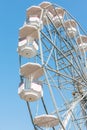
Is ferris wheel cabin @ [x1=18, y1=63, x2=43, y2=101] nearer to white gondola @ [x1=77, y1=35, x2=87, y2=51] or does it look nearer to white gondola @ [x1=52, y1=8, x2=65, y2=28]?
white gondola @ [x1=52, y1=8, x2=65, y2=28]

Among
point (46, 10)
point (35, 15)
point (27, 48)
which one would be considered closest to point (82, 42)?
point (46, 10)

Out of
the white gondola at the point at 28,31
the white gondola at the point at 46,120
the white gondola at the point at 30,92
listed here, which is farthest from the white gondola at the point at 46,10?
the white gondola at the point at 46,120

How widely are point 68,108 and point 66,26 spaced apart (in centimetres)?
508

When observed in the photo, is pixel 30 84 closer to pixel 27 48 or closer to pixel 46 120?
pixel 46 120

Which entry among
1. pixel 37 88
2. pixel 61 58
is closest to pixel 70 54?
pixel 61 58

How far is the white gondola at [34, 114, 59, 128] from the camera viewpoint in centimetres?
1299

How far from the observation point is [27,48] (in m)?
14.7

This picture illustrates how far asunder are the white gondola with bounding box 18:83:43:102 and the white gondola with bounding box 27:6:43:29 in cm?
298

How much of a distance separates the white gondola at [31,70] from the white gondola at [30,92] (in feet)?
2.13

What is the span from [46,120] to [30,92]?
111cm

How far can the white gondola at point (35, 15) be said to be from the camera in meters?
15.7

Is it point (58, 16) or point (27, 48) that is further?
point (58, 16)

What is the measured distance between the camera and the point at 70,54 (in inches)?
658

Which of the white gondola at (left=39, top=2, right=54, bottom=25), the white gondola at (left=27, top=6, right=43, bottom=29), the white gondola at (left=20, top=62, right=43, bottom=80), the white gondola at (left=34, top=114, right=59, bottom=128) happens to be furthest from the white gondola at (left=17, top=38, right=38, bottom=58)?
the white gondola at (left=34, top=114, right=59, bottom=128)
